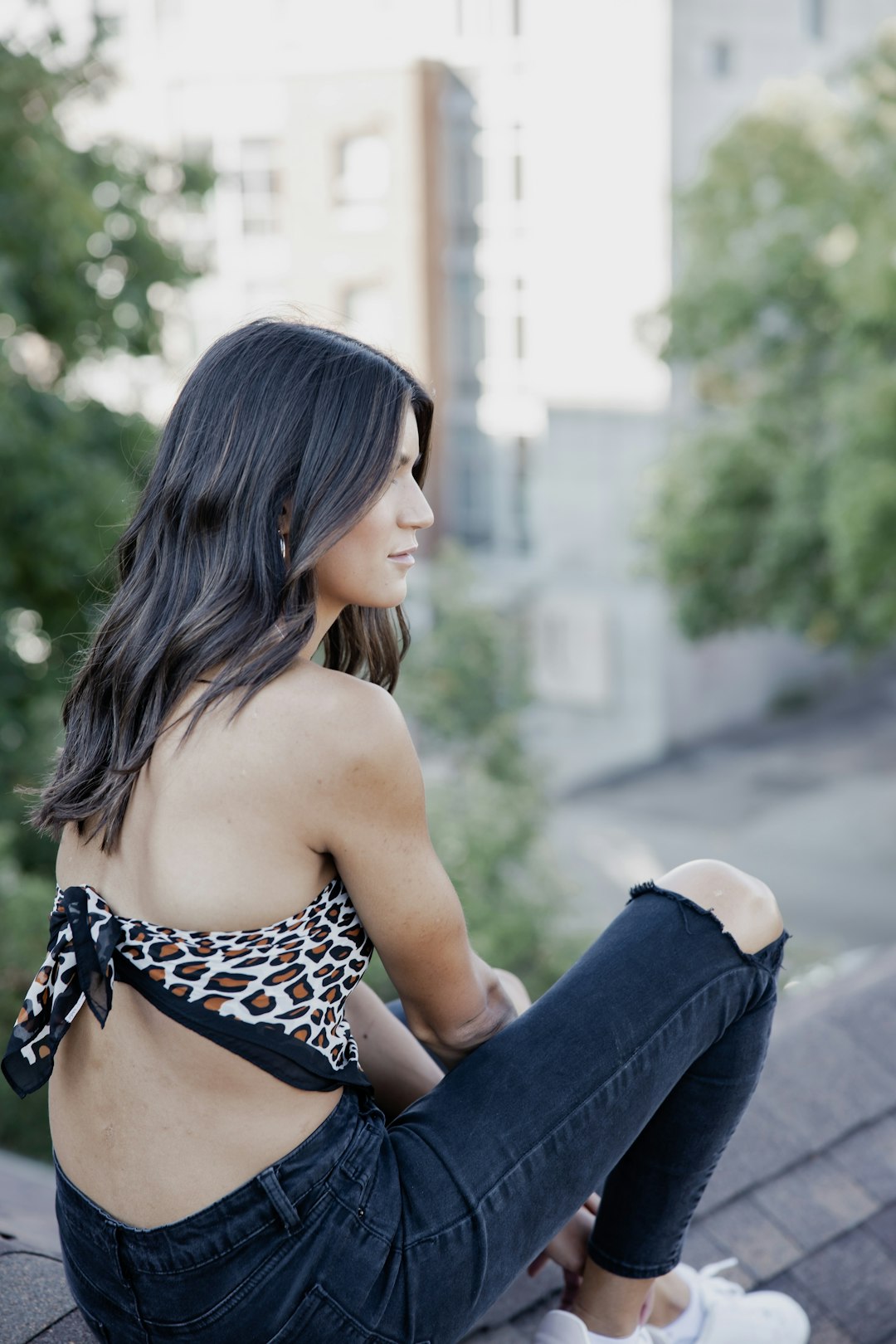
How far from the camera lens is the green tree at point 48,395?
7.18 metres

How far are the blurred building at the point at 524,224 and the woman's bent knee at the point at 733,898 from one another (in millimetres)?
15103

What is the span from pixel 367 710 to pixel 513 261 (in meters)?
17.9

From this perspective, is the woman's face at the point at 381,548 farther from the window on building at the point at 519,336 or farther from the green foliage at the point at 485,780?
the window on building at the point at 519,336

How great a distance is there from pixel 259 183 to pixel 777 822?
11.9 meters

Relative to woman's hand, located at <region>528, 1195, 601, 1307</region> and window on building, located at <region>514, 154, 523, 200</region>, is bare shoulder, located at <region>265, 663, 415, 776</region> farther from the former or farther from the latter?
window on building, located at <region>514, 154, 523, 200</region>

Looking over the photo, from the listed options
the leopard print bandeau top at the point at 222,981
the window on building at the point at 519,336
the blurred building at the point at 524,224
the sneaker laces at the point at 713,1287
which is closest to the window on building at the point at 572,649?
the blurred building at the point at 524,224

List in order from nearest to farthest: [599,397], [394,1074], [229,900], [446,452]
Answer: [229,900] → [394,1074] → [599,397] → [446,452]

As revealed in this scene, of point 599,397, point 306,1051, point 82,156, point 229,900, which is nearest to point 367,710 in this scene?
point 229,900

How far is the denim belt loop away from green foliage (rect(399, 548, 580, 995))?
14.0 ft

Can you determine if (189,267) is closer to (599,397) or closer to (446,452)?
(599,397)

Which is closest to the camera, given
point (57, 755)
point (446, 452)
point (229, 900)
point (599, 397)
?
point (229, 900)

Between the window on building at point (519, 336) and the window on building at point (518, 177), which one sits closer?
the window on building at point (518, 177)

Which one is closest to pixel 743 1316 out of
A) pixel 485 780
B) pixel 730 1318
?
pixel 730 1318

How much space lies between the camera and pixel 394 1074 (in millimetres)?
1753
